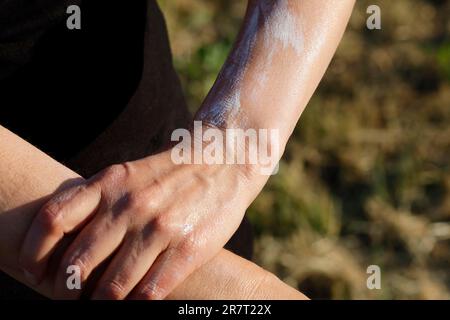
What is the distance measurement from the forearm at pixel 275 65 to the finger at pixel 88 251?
0.20 m

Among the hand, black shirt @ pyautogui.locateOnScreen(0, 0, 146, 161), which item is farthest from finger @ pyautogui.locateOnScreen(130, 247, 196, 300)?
black shirt @ pyautogui.locateOnScreen(0, 0, 146, 161)

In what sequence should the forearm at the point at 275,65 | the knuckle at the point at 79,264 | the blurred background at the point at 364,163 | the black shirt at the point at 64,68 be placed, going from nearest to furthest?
the knuckle at the point at 79,264 → the forearm at the point at 275,65 → the black shirt at the point at 64,68 → the blurred background at the point at 364,163

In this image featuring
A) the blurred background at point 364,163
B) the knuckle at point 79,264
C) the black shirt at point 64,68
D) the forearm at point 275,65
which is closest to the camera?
the knuckle at point 79,264

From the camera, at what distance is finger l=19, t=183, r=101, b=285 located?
3.16ft

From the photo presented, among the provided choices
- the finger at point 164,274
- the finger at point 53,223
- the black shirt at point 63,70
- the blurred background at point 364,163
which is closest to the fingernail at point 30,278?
the finger at point 53,223

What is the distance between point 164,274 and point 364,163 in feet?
4.94

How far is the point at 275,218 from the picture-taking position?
7.54 ft

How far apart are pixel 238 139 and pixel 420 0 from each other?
2109mm

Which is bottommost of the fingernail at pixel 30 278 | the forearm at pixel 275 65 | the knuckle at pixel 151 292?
the knuckle at pixel 151 292

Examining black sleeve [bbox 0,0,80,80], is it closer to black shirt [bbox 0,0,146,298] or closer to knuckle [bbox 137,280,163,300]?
black shirt [bbox 0,0,146,298]

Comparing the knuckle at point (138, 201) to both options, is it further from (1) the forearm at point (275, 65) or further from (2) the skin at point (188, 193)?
(1) the forearm at point (275, 65)

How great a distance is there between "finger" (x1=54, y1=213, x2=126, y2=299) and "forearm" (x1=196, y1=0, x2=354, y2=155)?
7.8 inches

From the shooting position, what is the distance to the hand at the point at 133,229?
96cm

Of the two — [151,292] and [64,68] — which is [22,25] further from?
[151,292]
